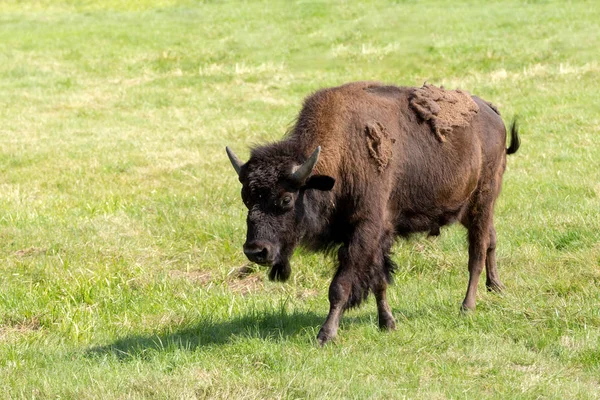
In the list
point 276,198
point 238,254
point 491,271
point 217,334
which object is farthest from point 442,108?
point 238,254

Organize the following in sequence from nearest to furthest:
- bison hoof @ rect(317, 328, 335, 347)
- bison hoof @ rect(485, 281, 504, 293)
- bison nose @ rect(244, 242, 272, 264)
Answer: bison nose @ rect(244, 242, 272, 264), bison hoof @ rect(317, 328, 335, 347), bison hoof @ rect(485, 281, 504, 293)

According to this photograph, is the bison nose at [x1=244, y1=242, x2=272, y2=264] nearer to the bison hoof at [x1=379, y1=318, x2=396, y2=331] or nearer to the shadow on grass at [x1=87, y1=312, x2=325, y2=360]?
the shadow on grass at [x1=87, y1=312, x2=325, y2=360]

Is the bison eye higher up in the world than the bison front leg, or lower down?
higher up

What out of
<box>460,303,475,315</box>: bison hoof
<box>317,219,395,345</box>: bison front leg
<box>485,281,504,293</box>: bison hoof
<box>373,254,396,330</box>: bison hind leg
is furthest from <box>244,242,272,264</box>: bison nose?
<box>485,281,504,293</box>: bison hoof

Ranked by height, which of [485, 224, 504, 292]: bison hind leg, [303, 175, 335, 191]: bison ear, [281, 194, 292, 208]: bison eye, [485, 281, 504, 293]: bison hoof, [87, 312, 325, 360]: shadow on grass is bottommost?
[485, 281, 504, 293]: bison hoof

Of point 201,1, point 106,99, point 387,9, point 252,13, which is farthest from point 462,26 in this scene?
point 201,1

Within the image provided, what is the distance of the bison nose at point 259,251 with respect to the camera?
6160mm

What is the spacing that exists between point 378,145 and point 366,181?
324 millimetres

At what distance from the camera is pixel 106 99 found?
21672 millimetres

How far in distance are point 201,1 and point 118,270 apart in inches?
1277

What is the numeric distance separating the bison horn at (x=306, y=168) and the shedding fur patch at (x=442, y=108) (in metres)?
1.62

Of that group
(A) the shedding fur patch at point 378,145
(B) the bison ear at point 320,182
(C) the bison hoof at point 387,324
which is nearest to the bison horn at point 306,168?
(B) the bison ear at point 320,182

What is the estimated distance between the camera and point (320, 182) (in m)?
6.45

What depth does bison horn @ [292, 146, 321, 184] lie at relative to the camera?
6.21 m
